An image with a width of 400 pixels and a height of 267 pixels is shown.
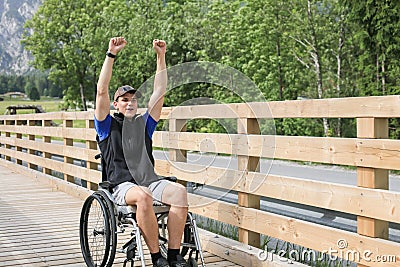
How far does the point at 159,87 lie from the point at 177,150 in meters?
1.17

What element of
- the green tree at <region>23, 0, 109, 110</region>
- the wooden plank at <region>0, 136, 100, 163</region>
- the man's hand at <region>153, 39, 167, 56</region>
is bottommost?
the wooden plank at <region>0, 136, 100, 163</region>

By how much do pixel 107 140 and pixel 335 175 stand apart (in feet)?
25.9

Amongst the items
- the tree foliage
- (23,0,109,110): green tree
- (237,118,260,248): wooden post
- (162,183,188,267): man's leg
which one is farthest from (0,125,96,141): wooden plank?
(23,0,109,110): green tree

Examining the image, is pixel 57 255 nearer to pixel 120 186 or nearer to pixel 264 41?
pixel 120 186

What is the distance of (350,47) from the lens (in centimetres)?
2112

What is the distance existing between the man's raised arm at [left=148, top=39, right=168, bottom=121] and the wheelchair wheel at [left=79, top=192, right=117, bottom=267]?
0.71 meters

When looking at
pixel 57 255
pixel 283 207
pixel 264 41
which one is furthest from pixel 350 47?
pixel 57 255

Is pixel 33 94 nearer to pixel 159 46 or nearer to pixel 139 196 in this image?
pixel 159 46

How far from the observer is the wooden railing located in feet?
11.2

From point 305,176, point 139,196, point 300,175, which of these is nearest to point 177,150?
point 139,196

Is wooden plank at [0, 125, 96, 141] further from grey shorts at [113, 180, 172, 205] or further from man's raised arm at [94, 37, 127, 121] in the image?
grey shorts at [113, 180, 172, 205]

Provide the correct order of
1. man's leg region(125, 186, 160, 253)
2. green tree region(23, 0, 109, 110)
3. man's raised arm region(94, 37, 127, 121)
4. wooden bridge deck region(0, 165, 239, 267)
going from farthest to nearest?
1. green tree region(23, 0, 109, 110)
2. wooden bridge deck region(0, 165, 239, 267)
3. man's raised arm region(94, 37, 127, 121)
4. man's leg region(125, 186, 160, 253)

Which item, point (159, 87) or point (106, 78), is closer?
point (106, 78)

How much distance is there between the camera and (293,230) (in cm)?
407
